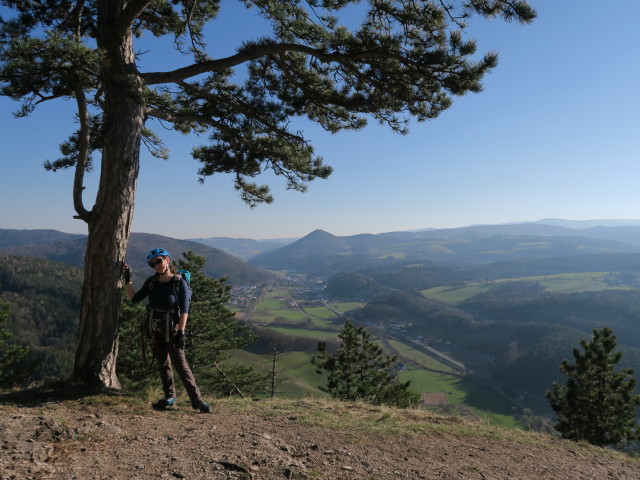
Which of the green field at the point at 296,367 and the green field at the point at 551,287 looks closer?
the green field at the point at 296,367

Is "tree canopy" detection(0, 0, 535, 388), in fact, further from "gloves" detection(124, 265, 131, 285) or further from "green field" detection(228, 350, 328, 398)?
"green field" detection(228, 350, 328, 398)

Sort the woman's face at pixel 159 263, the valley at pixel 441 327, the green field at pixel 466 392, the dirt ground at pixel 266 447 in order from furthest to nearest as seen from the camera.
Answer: the valley at pixel 441 327 → the green field at pixel 466 392 → the woman's face at pixel 159 263 → the dirt ground at pixel 266 447

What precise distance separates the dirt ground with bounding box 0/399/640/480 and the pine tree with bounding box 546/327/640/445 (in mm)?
7393

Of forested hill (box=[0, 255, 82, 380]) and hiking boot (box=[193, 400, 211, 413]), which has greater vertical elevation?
hiking boot (box=[193, 400, 211, 413])

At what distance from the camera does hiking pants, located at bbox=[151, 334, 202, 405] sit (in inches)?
167

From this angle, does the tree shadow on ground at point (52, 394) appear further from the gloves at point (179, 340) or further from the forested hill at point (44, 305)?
the forested hill at point (44, 305)

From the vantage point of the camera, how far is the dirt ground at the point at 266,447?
9.06 feet

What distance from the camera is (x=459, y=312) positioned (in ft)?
411

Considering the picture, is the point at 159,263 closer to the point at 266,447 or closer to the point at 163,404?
the point at 163,404

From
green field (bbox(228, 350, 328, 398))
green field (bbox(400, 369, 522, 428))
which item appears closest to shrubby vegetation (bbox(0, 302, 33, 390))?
green field (bbox(228, 350, 328, 398))

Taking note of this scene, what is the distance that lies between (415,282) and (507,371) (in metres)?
106

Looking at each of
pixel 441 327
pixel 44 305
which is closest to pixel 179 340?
pixel 44 305

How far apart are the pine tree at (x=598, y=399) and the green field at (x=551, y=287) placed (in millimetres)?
139986

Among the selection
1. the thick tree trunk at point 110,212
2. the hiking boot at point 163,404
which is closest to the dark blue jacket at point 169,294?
the thick tree trunk at point 110,212
